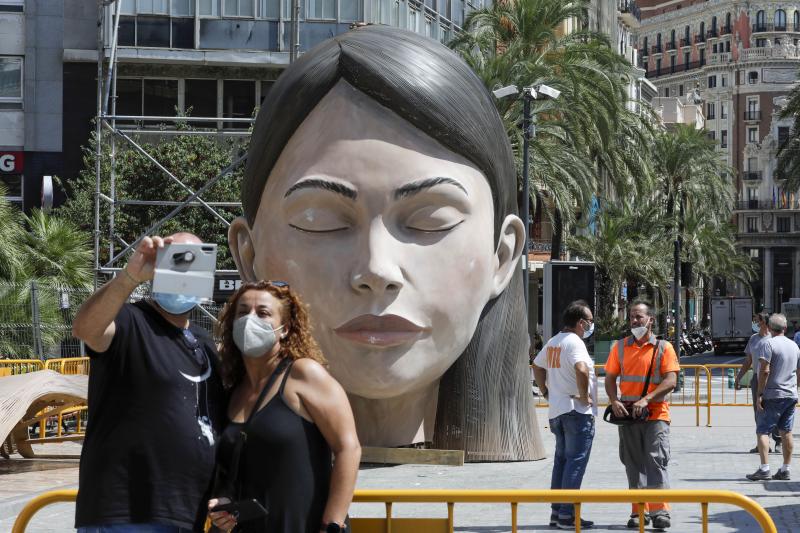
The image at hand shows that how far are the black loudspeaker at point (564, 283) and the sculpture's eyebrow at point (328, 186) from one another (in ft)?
45.2

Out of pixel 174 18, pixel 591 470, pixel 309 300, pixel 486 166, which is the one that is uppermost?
pixel 174 18

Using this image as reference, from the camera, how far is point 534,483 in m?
13.1

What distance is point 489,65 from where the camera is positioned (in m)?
30.9

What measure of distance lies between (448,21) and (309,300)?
1220 inches

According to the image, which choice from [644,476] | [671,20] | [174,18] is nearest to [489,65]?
[174,18]

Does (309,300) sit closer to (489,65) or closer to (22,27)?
(489,65)

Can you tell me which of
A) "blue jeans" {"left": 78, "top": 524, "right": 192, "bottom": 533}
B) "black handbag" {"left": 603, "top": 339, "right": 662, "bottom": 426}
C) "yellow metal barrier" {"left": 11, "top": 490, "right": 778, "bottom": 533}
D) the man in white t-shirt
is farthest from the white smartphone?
the man in white t-shirt

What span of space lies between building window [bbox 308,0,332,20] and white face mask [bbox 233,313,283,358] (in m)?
31.7

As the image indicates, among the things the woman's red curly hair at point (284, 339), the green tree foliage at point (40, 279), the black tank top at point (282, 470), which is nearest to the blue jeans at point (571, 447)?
the woman's red curly hair at point (284, 339)

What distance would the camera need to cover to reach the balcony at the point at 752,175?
131 meters

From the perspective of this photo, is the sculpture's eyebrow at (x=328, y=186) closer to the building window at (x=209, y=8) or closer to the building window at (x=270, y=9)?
the building window at (x=270, y=9)

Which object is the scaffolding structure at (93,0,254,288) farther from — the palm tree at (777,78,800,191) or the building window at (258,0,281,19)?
the palm tree at (777,78,800,191)

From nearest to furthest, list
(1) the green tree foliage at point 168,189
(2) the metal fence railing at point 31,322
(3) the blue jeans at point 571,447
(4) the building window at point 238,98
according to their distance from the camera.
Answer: (3) the blue jeans at point 571,447 → (2) the metal fence railing at point 31,322 → (1) the green tree foliage at point 168,189 → (4) the building window at point 238,98

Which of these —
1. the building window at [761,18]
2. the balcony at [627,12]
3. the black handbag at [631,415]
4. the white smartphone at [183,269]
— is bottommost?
the black handbag at [631,415]
